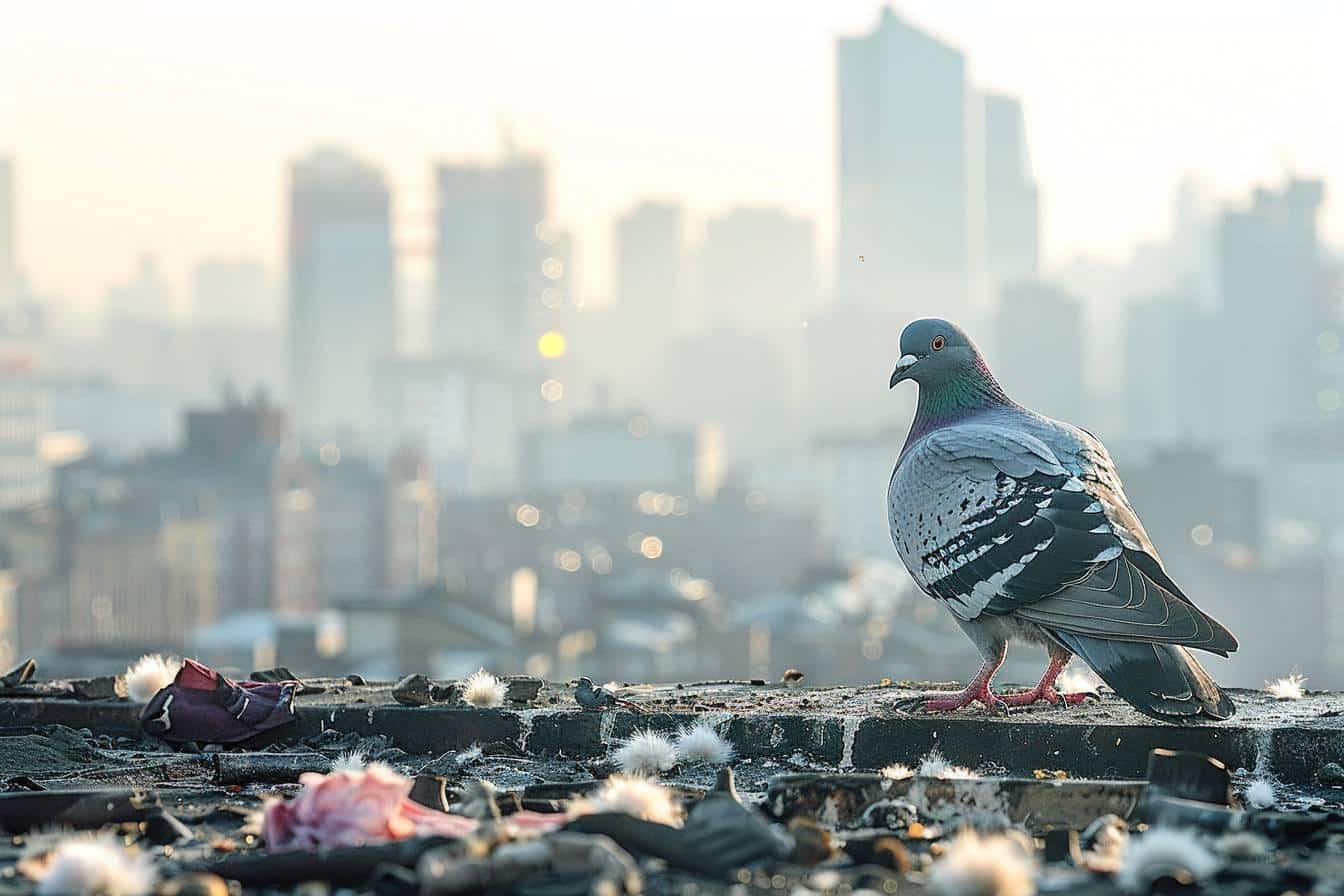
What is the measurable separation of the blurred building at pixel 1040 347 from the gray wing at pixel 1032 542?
142 m

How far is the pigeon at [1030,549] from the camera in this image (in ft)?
27.1

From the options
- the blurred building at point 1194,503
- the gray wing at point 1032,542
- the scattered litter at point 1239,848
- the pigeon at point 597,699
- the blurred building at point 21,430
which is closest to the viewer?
the scattered litter at point 1239,848

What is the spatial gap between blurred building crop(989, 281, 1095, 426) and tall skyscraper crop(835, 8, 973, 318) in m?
4.15

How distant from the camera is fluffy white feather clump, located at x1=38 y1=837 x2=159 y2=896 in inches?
223

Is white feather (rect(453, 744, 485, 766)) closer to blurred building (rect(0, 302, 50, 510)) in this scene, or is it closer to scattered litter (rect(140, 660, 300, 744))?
scattered litter (rect(140, 660, 300, 744))

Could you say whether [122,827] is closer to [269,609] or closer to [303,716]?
[303,716]

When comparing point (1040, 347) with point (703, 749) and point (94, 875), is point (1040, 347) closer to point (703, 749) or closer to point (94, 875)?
point (703, 749)

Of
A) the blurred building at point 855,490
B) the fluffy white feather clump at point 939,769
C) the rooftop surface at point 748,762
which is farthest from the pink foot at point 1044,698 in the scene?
the blurred building at point 855,490

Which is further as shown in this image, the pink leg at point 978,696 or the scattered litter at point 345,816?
the pink leg at point 978,696

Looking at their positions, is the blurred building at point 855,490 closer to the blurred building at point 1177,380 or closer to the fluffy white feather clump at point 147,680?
the blurred building at point 1177,380

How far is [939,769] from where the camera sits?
7797 mm

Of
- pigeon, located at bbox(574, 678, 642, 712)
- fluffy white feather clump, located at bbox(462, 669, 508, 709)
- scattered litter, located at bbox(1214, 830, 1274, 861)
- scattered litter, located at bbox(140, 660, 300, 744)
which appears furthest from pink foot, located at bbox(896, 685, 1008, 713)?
scattered litter, located at bbox(140, 660, 300, 744)

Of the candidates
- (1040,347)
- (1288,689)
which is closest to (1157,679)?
(1288,689)

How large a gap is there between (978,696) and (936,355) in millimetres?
1489
